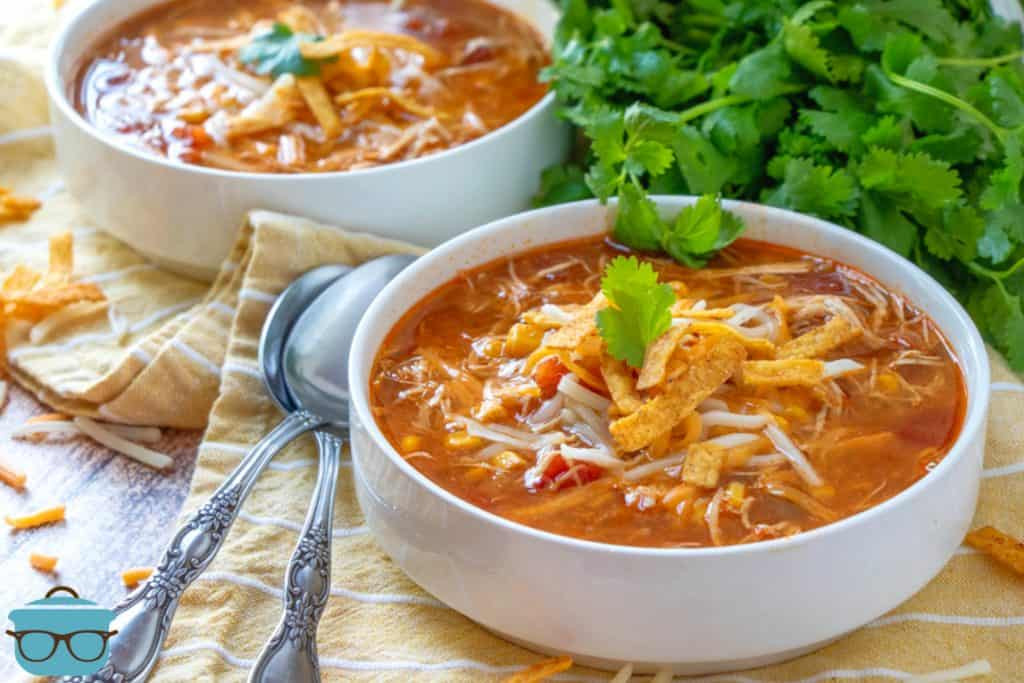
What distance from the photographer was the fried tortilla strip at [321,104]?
330 cm

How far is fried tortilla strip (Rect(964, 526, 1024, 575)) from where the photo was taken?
7.70 feet

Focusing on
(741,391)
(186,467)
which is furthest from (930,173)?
(186,467)

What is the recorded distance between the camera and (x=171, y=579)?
2.30 meters

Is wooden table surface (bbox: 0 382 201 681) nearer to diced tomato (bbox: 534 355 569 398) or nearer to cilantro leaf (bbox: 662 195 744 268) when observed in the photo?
diced tomato (bbox: 534 355 569 398)

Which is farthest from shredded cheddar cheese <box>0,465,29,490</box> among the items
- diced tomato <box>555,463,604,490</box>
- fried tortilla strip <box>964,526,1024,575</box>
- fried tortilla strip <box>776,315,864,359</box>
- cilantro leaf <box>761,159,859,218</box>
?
fried tortilla strip <box>964,526,1024,575</box>

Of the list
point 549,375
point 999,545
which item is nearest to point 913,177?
point 999,545

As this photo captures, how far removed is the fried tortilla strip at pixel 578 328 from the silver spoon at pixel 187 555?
563mm

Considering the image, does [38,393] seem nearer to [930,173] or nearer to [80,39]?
[80,39]

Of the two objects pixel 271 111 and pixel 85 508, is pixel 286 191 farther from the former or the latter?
pixel 85 508

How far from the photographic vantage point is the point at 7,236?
3.40 m

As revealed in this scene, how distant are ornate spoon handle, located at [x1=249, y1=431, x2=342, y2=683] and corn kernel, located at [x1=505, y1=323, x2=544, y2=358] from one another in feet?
1.33

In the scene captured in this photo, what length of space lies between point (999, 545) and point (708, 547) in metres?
0.62

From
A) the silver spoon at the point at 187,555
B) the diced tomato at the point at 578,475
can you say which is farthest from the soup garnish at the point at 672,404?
the silver spoon at the point at 187,555

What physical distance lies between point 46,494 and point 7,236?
984mm
